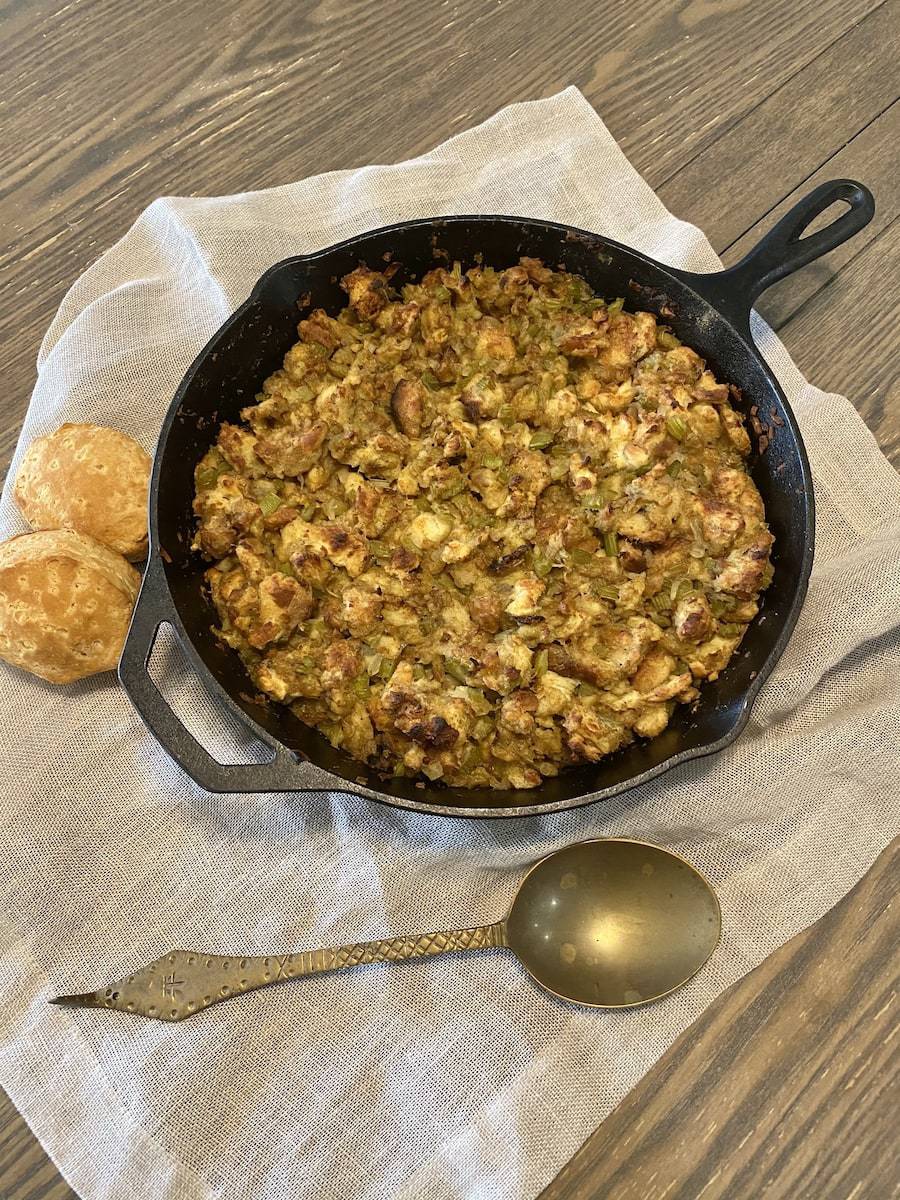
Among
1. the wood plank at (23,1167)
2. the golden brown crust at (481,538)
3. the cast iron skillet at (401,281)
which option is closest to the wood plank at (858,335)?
the cast iron skillet at (401,281)

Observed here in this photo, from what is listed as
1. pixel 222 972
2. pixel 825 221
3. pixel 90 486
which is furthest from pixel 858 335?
pixel 222 972

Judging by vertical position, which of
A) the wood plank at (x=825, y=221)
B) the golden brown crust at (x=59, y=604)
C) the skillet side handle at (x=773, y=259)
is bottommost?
the wood plank at (x=825, y=221)

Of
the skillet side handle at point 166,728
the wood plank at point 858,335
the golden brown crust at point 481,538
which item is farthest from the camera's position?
the wood plank at point 858,335

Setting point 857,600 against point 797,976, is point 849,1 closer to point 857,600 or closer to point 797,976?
point 857,600

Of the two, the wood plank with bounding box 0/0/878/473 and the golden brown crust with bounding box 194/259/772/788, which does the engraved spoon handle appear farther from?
the wood plank with bounding box 0/0/878/473

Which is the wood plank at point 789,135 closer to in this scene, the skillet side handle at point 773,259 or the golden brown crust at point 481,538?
the skillet side handle at point 773,259

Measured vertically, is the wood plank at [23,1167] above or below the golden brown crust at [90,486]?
below

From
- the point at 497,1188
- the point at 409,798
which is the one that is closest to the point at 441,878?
the point at 409,798

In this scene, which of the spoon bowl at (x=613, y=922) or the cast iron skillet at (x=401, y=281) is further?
the spoon bowl at (x=613, y=922)
